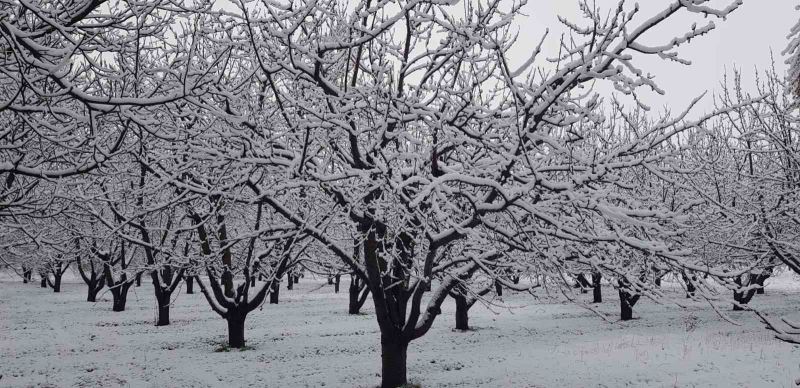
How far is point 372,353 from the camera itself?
1381 cm

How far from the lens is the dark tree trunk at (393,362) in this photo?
27.9ft

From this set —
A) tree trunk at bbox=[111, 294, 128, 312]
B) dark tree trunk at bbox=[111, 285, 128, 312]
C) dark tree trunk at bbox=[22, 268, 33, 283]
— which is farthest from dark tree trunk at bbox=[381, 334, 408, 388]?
tree trunk at bbox=[111, 294, 128, 312]

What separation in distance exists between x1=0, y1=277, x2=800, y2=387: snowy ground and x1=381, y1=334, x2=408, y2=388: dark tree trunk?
1.42m

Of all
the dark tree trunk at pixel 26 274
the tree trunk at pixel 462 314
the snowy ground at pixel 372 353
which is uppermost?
the dark tree trunk at pixel 26 274

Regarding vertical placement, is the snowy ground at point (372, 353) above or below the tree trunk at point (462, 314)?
below

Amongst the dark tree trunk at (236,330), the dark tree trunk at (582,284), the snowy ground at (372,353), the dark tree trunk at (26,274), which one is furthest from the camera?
the dark tree trunk at (26,274)

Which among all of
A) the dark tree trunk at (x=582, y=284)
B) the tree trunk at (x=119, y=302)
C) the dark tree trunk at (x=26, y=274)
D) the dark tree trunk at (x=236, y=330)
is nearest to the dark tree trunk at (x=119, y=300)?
the tree trunk at (x=119, y=302)

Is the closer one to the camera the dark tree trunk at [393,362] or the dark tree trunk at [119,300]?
the dark tree trunk at [393,362]

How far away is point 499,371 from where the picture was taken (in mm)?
11398

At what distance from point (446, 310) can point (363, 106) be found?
67.8ft

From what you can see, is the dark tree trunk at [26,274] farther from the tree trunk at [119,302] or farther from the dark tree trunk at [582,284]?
the dark tree trunk at [582,284]

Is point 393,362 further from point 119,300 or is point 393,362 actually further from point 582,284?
point 119,300

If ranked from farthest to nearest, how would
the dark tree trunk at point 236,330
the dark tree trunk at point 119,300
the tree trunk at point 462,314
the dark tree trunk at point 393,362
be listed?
the dark tree trunk at point 119,300
the tree trunk at point 462,314
the dark tree trunk at point 236,330
the dark tree trunk at point 393,362

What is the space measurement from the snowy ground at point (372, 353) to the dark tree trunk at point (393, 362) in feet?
4.64
